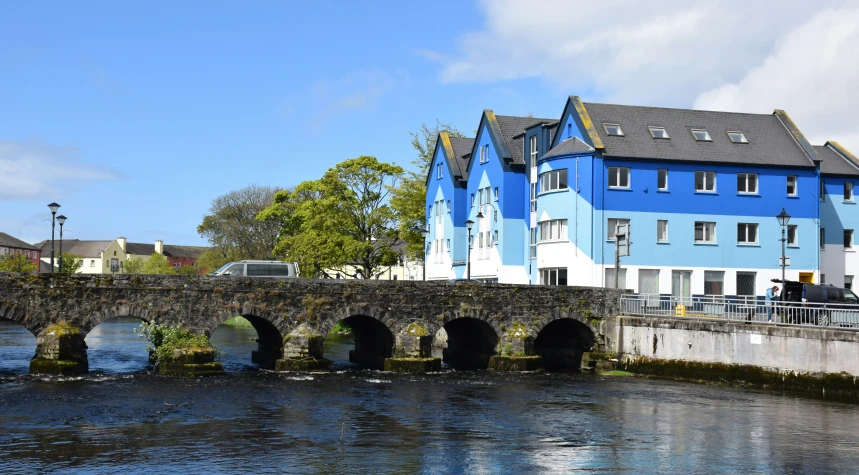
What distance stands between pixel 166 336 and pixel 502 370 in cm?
1495

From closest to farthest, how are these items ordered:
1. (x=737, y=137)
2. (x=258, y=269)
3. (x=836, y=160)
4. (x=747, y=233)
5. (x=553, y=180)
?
(x=258, y=269), (x=747, y=233), (x=553, y=180), (x=737, y=137), (x=836, y=160)

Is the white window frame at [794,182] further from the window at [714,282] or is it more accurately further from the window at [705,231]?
the window at [714,282]

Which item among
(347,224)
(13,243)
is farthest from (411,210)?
(13,243)

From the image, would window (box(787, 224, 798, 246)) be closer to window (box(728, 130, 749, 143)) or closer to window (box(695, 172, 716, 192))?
window (box(695, 172, 716, 192))

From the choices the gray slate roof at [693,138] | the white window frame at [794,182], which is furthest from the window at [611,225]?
the white window frame at [794,182]

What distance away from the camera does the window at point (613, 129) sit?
5387 cm

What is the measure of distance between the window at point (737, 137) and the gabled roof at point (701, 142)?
0.97 feet

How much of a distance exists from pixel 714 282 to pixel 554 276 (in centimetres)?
911

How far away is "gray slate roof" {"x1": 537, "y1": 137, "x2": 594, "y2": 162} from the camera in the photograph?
171ft

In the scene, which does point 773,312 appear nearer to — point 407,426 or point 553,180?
point 407,426

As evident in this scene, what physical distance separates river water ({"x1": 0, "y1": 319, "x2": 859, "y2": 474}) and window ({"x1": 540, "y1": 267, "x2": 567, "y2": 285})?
15.3 meters

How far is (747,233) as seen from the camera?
177 feet

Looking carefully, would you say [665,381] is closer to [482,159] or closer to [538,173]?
[538,173]

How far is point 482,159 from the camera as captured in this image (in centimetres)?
6381
